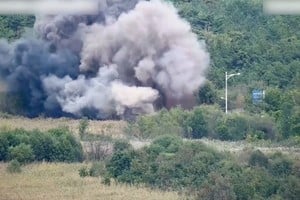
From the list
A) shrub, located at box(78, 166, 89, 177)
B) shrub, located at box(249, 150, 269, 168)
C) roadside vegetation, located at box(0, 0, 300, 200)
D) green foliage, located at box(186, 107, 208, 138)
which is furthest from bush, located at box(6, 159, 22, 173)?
green foliage, located at box(186, 107, 208, 138)

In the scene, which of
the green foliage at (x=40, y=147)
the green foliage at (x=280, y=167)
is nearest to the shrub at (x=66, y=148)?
the green foliage at (x=40, y=147)

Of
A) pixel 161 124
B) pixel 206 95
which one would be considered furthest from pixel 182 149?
pixel 206 95

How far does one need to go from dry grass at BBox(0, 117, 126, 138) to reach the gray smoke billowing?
1.03m

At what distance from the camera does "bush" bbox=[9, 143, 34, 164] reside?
1881cm

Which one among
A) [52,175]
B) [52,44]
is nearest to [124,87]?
[52,44]

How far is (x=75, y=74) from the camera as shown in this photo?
98.3ft

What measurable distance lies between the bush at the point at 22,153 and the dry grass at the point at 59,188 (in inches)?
14.4

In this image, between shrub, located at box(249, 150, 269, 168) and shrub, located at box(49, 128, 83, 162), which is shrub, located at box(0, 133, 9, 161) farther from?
shrub, located at box(249, 150, 269, 168)

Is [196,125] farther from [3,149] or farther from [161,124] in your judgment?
[3,149]

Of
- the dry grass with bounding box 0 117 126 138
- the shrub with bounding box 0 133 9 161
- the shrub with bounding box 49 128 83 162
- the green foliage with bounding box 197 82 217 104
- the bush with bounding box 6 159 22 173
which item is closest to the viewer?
the bush with bounding box 6 159 22 173

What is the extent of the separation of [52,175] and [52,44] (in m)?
13.1

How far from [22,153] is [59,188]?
2.57 meters

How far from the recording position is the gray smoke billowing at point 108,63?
2806 cm

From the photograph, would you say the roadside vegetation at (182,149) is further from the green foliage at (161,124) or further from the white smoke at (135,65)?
the white smoke at (135,65)
